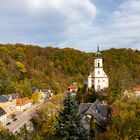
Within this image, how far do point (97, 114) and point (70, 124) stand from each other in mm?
16423

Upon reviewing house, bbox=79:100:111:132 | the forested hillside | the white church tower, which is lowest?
house, bbox=79:100:111:132

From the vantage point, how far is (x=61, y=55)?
118750mm

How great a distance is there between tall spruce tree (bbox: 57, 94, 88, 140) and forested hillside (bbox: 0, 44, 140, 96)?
5453 cm

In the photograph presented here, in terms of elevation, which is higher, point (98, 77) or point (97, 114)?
point (98, 77)

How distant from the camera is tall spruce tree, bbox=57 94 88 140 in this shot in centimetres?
2495

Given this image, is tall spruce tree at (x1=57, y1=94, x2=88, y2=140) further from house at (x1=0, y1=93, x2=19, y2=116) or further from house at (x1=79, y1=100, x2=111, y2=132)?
house at (x1=0, y1=93, x2=19, y2=116)

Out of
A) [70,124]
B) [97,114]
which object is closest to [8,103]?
[97,114]

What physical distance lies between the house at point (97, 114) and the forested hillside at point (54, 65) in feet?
123

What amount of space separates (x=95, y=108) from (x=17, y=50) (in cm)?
7730

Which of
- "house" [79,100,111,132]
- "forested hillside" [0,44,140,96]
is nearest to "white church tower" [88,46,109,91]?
"house" [79,100,111,132]

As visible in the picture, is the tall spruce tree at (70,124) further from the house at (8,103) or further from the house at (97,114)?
the house at (8,103)

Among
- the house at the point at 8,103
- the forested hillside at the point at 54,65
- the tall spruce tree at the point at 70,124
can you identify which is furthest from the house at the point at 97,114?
the forested hillside at the point at 54,65

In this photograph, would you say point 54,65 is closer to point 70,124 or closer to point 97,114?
point 97,114

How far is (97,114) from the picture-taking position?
41.0m
